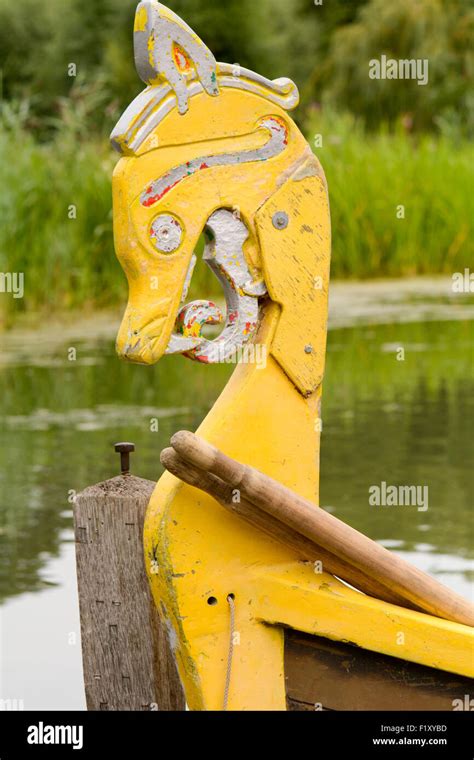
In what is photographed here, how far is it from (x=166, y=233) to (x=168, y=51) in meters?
0.30

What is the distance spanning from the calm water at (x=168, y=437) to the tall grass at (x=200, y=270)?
561 millimetres

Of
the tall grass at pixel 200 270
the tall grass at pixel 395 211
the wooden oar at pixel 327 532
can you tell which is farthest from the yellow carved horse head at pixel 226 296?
the tall grass at pixel 395 211

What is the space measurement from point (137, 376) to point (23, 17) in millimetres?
15206

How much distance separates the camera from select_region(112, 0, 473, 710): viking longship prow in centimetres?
263

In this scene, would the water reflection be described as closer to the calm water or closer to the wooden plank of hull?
the calm water

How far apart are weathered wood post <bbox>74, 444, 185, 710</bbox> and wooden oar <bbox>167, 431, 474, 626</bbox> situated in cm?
58

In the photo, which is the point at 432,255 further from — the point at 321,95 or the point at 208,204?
the point at 208,204

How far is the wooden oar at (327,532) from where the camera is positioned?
2.58 metres

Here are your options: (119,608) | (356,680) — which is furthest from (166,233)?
(119,608)

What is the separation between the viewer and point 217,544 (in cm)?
274
